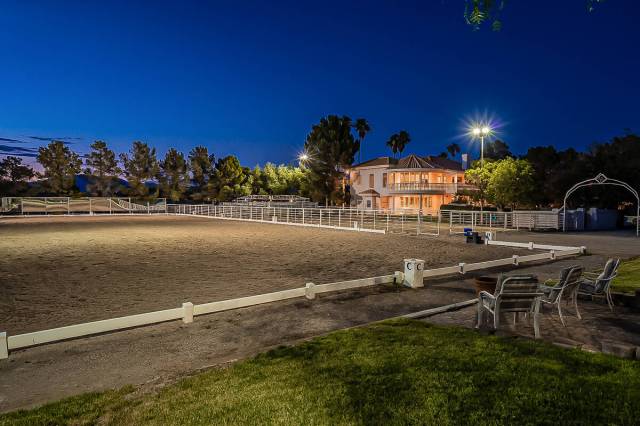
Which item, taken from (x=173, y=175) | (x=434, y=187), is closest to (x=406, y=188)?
(x=434, y=187)

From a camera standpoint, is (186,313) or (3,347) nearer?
(3,347)

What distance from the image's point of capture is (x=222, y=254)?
15547 millimetres

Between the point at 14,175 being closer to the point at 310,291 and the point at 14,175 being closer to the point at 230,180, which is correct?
the point at 230,180

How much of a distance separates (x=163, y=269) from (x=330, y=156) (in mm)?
47502

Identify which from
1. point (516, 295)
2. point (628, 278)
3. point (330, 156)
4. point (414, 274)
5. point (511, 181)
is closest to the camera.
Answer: point (516, 295)

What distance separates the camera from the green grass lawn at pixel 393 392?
3.43 metres

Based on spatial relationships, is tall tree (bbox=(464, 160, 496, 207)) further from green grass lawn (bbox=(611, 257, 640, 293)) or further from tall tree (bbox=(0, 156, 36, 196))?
tall tree (bbox=(0, 156, 36, 196))

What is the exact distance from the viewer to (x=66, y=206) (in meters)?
55.0

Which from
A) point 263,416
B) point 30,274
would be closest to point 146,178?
point 30,274

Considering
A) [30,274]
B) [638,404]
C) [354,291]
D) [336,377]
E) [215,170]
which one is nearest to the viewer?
[638,404]

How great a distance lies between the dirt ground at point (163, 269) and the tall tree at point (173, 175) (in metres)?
51.0

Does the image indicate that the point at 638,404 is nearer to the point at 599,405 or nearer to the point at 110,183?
the point at 599,405

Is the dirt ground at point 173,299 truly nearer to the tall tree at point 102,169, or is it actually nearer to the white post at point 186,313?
the white post at point 186,313

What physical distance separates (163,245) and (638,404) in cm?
1794
